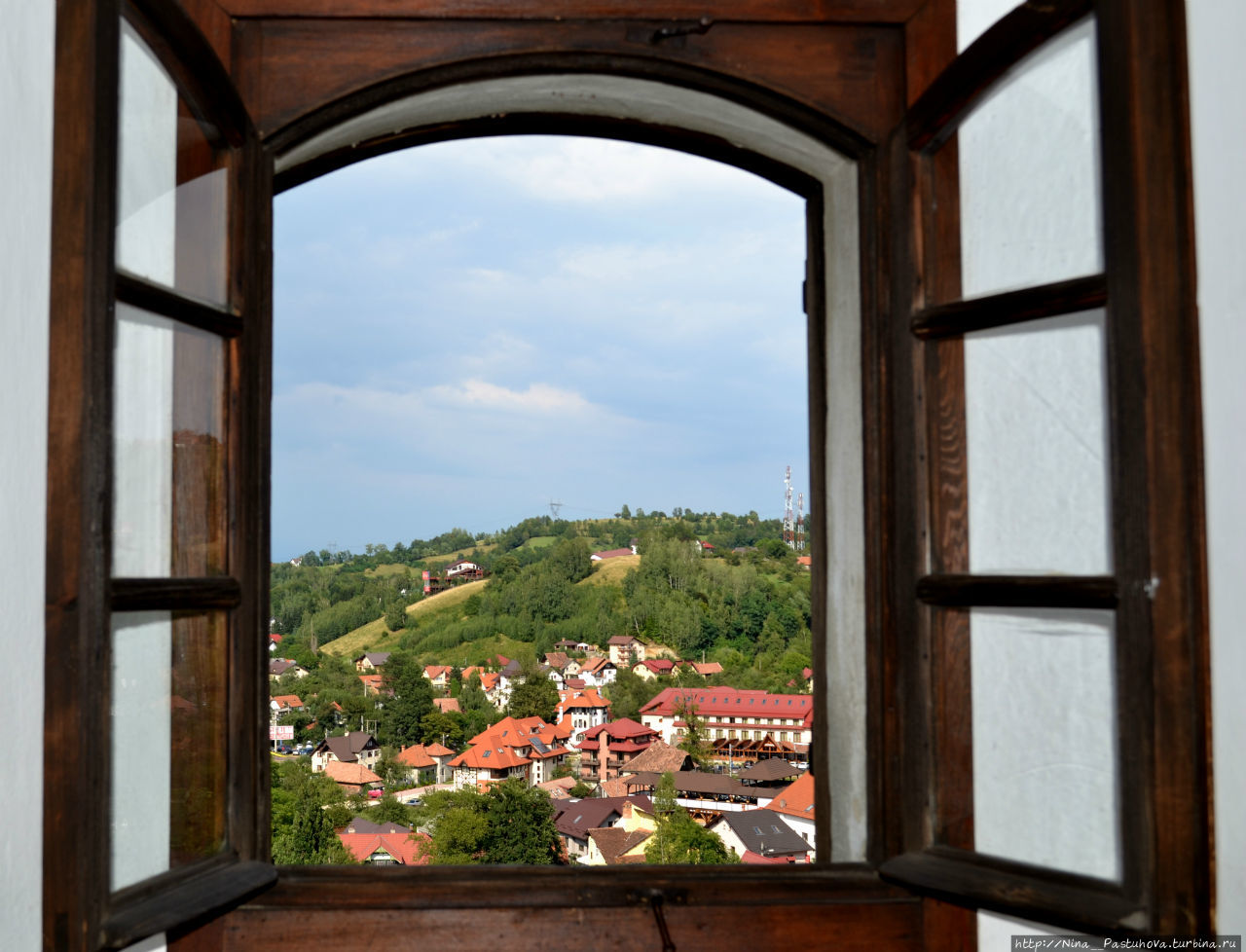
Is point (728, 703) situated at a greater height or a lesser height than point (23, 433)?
lesser

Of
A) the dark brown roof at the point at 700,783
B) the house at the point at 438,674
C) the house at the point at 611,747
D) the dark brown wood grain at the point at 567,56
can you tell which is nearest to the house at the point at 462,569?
the house at the point at 438,674

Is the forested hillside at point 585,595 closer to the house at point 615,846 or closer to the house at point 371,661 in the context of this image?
the house at point 371,661

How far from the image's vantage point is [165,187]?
1.45 meters

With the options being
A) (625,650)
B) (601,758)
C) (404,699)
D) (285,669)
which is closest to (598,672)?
(625,650)

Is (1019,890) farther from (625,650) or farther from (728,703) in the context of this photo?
(625,650)

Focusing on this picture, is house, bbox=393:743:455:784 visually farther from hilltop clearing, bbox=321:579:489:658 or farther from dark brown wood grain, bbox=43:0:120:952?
dark brown wood grain, bbox=43:0:120:952

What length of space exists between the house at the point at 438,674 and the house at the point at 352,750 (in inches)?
6.0

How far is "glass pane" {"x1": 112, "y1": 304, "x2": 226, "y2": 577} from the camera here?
1.36 metres

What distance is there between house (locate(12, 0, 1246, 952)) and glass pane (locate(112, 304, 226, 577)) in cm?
2

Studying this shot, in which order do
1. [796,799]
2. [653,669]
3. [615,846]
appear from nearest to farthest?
[615,846] → [796,799] → [653,669]

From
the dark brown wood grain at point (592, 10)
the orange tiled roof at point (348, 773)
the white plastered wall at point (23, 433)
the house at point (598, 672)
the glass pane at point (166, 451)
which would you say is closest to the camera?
the white plastered wall at point (23, 433)

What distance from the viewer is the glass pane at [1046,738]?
53.2 inches

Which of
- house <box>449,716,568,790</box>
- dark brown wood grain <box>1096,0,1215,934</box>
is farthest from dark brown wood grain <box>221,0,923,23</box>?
house <box>449,716,568,790</box>

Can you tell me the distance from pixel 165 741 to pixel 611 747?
840mm
